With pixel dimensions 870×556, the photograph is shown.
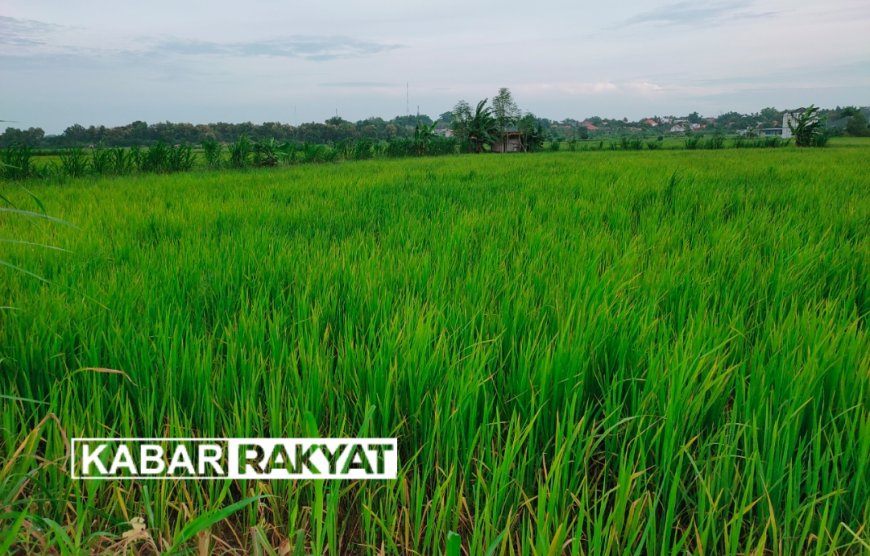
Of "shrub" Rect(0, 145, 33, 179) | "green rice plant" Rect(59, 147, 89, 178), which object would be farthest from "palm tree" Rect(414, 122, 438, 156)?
"shrub" Rect(0, 145, 33, 179)

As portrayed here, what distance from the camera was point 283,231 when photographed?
2.75m

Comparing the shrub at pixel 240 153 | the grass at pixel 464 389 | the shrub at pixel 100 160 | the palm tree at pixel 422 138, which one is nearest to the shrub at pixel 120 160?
the shrub at pixel 100 160

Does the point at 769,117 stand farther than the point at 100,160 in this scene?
Yes

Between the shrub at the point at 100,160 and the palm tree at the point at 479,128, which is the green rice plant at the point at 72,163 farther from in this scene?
the palm tree at the point at 479,128

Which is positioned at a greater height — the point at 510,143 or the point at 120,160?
the point at 510,143

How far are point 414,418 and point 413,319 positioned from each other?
1.06ft

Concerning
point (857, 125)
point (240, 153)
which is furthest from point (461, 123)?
point (857, 125)

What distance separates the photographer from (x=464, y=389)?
87 cm

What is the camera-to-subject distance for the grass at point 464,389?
70cm

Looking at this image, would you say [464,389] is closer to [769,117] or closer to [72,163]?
[72,163]

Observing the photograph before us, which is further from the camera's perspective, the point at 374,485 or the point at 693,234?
the point at 693,234

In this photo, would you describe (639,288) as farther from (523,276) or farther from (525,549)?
(525,549)

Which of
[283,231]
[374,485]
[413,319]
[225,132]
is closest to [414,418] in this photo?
[374,485]

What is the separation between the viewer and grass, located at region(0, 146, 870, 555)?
0.70 meters
